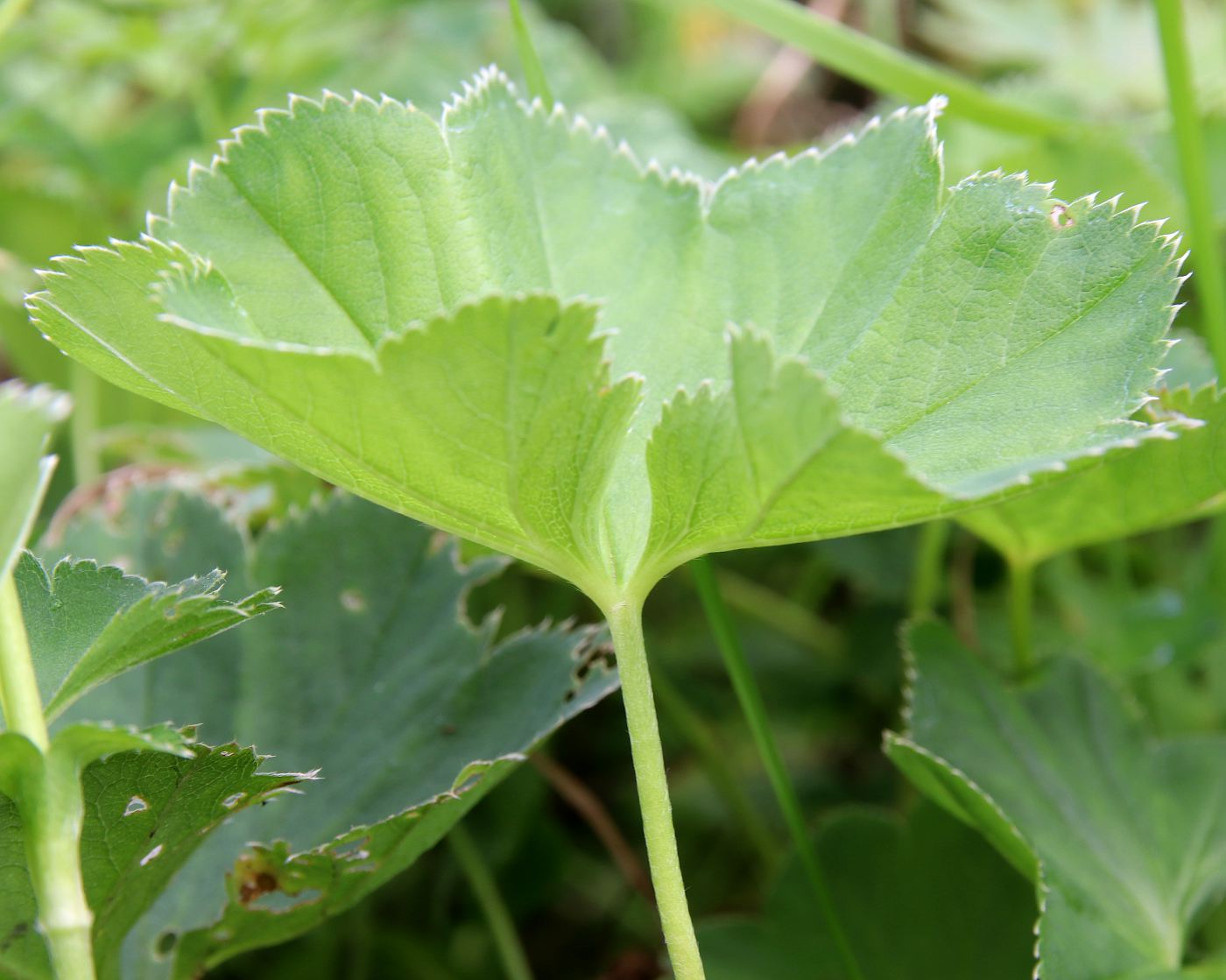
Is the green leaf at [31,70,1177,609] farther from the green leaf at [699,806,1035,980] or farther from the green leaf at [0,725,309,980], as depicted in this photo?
the green leaf at [699,806,1035,980]

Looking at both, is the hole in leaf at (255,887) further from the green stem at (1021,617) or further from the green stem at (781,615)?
the green stem at (781,615)

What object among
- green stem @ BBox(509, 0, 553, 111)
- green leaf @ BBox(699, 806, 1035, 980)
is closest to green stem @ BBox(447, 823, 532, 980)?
green leaf @ BBox(699, 806, 1035, 980)

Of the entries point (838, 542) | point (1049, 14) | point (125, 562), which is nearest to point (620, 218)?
point (125, 562)

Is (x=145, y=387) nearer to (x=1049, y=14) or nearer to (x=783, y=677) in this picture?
(x=783, y=677)

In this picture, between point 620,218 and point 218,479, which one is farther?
point 218,479

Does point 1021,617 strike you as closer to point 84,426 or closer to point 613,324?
point 613,324

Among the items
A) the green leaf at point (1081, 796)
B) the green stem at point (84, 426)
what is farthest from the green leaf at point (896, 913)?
the green stem at point (84, 426)
